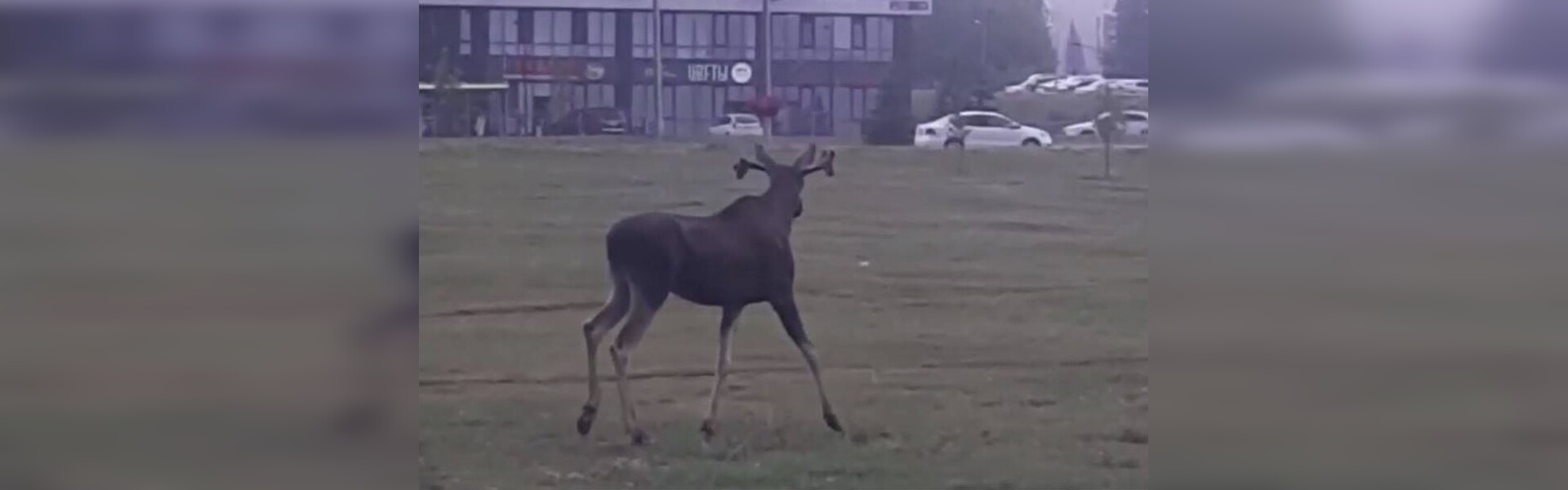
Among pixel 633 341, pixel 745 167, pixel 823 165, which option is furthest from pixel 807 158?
pixel 633 341

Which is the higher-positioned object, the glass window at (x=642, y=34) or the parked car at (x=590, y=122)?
the glass window at (x=642, y=34)

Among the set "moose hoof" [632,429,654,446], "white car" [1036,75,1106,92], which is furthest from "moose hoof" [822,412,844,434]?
"white car" [1036,75,1106,92]

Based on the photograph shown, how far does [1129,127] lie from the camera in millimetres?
5285

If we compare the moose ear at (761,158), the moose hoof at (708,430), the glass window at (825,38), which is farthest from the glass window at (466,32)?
the moose hoof at (708,430)

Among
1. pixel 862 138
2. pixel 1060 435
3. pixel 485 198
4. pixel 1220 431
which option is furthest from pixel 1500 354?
pixel 485 198

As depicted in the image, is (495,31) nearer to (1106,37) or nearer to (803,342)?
(803,342)

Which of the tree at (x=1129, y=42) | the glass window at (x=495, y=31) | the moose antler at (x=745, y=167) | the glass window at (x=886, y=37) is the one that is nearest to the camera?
the tree at (x=1129, y=42)

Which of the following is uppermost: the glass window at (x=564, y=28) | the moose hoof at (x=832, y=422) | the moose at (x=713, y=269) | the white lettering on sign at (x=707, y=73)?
the glass window at (x=564, y=28)

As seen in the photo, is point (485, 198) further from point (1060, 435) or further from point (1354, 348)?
point (1354, 348)

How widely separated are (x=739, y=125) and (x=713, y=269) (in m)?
0.43

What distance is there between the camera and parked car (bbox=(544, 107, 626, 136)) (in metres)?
5.27

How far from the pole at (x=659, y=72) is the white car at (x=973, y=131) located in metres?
0.68

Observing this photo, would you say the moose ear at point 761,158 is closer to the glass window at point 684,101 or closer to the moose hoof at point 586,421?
the glass window at point 684,101

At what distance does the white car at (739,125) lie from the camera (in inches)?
206
